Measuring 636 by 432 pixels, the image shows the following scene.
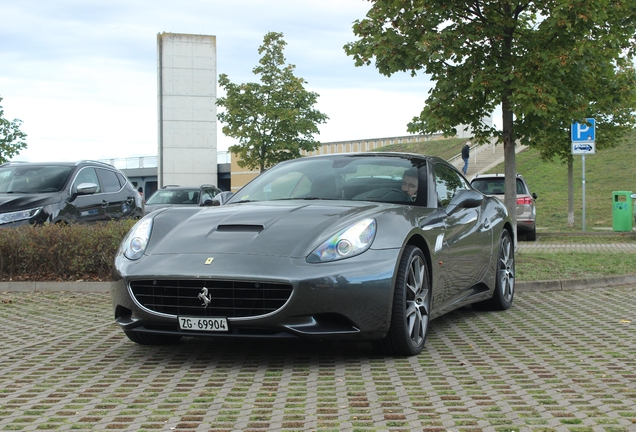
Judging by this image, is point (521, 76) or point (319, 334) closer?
point (319, 334)

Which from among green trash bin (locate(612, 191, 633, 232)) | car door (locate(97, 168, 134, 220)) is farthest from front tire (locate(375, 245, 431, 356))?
green trash bin (locate(612, 191, 633, 232))

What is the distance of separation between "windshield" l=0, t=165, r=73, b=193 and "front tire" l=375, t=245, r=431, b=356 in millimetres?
8831

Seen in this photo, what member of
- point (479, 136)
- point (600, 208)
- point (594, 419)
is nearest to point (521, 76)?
point (479, 136)

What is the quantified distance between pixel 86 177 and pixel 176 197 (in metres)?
12.9

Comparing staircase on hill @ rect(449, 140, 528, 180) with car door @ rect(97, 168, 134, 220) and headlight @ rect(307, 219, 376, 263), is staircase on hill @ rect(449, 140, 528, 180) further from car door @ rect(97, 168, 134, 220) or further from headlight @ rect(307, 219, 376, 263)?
headlight @ rect(307, 219, 376, 263)

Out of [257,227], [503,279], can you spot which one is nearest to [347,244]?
[257,227]

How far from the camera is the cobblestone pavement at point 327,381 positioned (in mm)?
4367

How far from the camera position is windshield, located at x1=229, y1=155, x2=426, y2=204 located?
699 cm

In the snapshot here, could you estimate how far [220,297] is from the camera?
18.5ft

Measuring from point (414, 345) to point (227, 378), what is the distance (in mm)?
1454

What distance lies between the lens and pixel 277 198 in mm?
7117

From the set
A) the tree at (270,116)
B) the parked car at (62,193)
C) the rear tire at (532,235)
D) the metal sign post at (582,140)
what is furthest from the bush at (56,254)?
the tree at (270,116)

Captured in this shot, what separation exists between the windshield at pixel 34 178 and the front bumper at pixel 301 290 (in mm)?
8456

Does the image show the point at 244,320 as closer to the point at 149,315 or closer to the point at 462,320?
the point at 149,315
